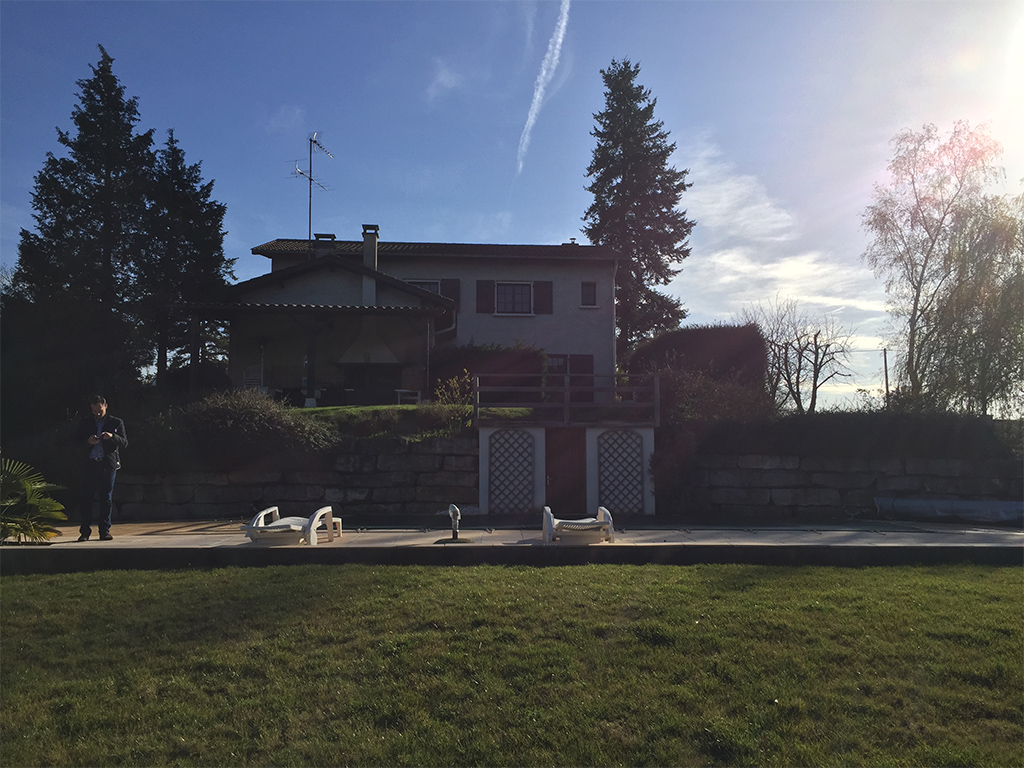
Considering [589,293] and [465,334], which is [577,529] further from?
[589,293]

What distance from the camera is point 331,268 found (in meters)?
20.6

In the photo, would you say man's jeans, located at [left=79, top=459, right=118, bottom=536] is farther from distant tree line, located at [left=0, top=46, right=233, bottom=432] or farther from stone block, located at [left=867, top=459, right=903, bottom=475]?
stone block, located at [left=867, top=459, right=903, bottom=475]

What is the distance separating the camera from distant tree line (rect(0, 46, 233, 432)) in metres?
16.1

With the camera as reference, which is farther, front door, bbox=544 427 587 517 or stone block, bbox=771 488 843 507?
stone block, bbox=771 488 843 507

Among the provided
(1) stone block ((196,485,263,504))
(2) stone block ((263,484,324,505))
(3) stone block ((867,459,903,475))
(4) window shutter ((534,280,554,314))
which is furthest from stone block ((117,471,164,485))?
(4) window shutter ((534,280,554,314))

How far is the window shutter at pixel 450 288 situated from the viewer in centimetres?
2384

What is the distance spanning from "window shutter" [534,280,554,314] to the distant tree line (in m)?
10.6

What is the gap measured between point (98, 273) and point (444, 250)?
10.9 meters

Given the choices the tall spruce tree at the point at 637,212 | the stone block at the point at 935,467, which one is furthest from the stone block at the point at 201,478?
the tall spruce tree at the point at 637,212

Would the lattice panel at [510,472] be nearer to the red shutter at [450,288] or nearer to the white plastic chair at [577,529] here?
the white plastic chair at [577,529]

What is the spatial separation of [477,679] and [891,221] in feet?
63.2

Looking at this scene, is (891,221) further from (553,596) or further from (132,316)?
(132,316)

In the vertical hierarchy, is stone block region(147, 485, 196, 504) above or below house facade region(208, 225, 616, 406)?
below

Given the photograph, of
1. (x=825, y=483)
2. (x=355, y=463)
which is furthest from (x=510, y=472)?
(x=825, y=483)
